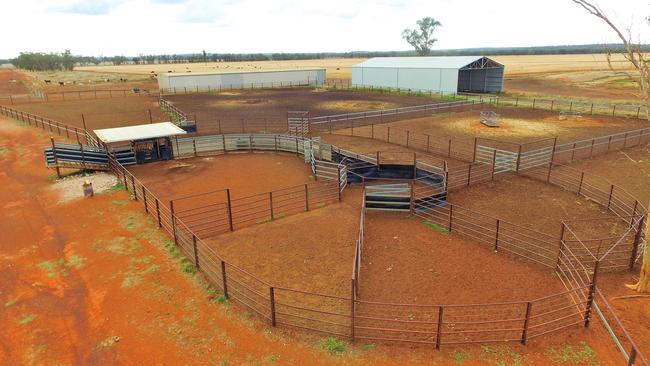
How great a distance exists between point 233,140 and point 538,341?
68.7ft

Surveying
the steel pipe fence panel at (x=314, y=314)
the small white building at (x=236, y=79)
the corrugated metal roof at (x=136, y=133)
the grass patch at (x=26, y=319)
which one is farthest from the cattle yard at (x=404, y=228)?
the small white building at (x=236, y=79)

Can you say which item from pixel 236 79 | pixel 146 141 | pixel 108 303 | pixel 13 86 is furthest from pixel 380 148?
pixel 13 86

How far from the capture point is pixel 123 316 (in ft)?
31.8

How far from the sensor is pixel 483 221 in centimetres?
1485

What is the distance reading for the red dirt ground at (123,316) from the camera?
8320 millimetres

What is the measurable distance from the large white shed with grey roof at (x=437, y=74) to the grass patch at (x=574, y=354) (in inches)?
1817

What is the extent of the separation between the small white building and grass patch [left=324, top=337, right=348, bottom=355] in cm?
5944

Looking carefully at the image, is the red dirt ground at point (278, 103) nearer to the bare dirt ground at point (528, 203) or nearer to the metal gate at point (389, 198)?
the metal gate at point (389, 198)

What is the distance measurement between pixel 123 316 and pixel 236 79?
196 feet

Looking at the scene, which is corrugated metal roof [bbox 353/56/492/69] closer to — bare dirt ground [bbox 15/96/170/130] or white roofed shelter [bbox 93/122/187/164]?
bare dirt ground [bbox 15/96/170/130]

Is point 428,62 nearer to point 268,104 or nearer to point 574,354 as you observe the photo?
point 268,104

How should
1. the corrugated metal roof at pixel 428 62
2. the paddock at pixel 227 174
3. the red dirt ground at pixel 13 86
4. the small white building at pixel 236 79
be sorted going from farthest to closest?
the red dirt ground at pixel 13 86
the small white building at pixel 236 79
the corrugated metal roof at pixel 428 62
the paddock at pixel 227 174

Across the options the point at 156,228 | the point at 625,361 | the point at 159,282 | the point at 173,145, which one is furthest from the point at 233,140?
the point at 625,361

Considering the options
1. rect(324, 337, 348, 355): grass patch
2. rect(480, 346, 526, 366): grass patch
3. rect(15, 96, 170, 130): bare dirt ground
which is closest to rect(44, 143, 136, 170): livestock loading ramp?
rect(15, 96, 170, 130): bare dirt ground
